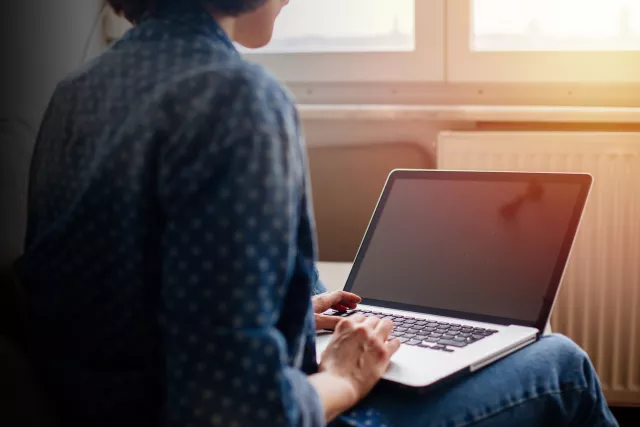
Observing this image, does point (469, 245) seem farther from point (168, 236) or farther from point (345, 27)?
point (345, 27)

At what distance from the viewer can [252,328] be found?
1.51 ft

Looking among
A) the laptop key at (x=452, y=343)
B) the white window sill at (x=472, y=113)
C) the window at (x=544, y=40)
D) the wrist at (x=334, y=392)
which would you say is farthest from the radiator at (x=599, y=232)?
the wrist at (x=334, y=392)

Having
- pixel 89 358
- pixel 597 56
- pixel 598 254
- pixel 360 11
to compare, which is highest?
pixel 360 11

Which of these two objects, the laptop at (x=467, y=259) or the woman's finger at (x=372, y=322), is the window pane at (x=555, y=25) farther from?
the woman's finger at (x=372, y=322)

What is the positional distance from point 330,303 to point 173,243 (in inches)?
18.2

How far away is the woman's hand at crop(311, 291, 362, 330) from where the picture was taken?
83 cm

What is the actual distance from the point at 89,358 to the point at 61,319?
1.5 inches

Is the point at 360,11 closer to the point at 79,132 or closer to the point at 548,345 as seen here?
the point at 548,345

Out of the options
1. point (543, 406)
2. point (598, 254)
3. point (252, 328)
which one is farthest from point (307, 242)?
point (598, 254)

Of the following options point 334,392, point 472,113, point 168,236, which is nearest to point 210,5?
point 168,236

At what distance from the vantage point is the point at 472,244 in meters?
0.94

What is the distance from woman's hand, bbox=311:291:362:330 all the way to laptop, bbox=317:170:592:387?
0.04 feet

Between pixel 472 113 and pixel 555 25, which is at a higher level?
pixel 555 25

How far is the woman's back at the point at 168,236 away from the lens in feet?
1.50
